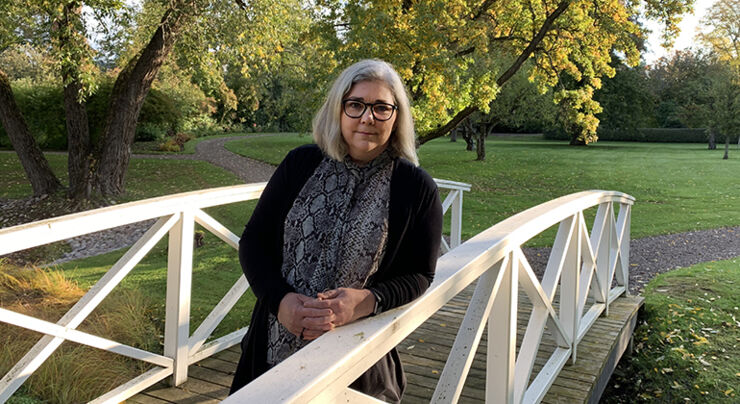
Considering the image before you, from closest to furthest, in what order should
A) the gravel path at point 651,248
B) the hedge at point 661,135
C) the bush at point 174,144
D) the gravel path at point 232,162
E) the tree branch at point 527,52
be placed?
1. the gravel path at point 651,248
2. the tree branch at point 527,52
3. the gravel path at point 232,162
4. the bush at point 174,144
5. the hedge at point 661,135

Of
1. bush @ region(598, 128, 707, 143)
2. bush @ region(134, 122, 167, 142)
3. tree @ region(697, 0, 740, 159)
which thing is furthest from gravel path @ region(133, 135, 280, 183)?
bush @ region(598, 128, 707, 143)

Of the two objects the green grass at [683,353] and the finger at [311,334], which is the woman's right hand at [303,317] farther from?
the green grass at [683,353]

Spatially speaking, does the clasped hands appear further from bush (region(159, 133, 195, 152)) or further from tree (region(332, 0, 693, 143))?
bush (region(159, 133, 195, 152))

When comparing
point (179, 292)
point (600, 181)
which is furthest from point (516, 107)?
point (179, 292)

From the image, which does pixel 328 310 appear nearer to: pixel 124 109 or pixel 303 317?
pixel 303 317

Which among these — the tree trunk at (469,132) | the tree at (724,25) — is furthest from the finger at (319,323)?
the tree at (724,25)

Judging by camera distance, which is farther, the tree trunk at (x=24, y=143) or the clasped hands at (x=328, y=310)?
the tree trunk at (x=24, y=143)

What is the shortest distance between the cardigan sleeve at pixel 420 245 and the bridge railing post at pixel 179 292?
1.64 m

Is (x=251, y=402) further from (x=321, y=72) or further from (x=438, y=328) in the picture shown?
(x=321, y=72)

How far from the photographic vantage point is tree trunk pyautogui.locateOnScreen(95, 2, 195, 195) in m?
12.2

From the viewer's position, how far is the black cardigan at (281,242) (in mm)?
1849

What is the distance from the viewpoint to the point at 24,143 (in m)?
12.7

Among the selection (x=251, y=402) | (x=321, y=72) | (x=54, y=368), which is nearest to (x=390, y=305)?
(x=251, y=402)

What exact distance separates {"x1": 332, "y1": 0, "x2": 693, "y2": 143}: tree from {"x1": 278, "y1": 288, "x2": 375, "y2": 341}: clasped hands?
882 cm
